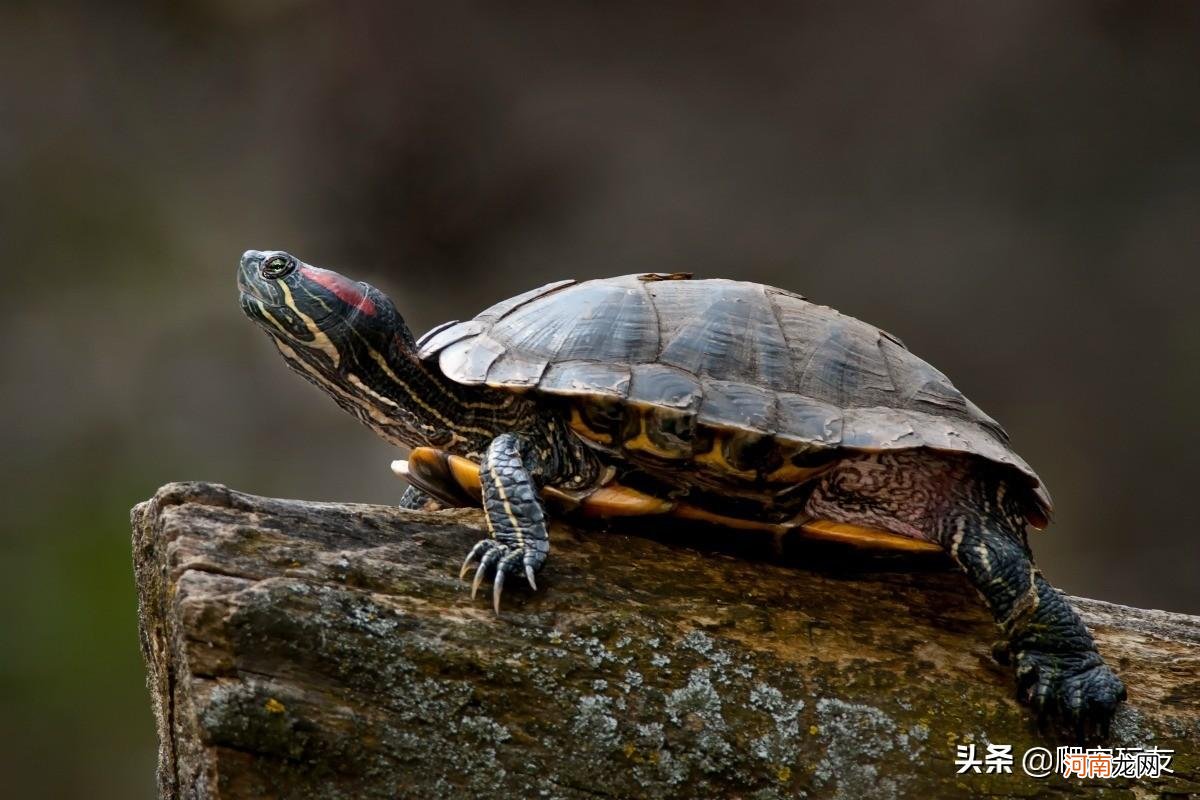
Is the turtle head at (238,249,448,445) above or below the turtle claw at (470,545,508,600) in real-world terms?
above

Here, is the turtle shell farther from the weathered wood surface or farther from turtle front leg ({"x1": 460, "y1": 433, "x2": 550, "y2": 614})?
the weathered wood surface

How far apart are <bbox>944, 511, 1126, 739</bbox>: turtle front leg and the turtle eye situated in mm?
2663

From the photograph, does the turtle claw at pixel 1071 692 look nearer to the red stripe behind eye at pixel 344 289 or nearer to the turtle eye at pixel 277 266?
the red stripe behind eye at pixel 344 289

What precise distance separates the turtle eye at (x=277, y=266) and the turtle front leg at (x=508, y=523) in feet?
3.95

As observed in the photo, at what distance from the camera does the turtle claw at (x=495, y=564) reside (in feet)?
8.67

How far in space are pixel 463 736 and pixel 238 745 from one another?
0.55m

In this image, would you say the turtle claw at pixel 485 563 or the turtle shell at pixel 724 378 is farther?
the turtle shell at pixel 724 378

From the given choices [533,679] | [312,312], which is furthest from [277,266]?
[533,679]

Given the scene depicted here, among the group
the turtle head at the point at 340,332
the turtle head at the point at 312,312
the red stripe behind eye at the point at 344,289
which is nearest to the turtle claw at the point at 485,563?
the turtle head at the point at 340,332

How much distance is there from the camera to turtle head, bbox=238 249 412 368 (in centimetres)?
354

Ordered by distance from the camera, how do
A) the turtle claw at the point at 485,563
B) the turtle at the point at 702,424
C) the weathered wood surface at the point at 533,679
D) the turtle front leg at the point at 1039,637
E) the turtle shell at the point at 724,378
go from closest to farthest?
the weathered wood surface at the point at 533,679, the turtle claw at the point at 485,563, the turtle front leg at the point at 1039,637, the turtle at the point at 702,424, the turtle shell at the point at 724,378

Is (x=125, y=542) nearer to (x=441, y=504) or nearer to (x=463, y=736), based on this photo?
(x=441, y=504)

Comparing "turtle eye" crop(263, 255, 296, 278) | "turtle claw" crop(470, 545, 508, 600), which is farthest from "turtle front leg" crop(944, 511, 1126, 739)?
"turtle eye" crop(263, 255, 296, 278)

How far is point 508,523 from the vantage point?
2.79 m
